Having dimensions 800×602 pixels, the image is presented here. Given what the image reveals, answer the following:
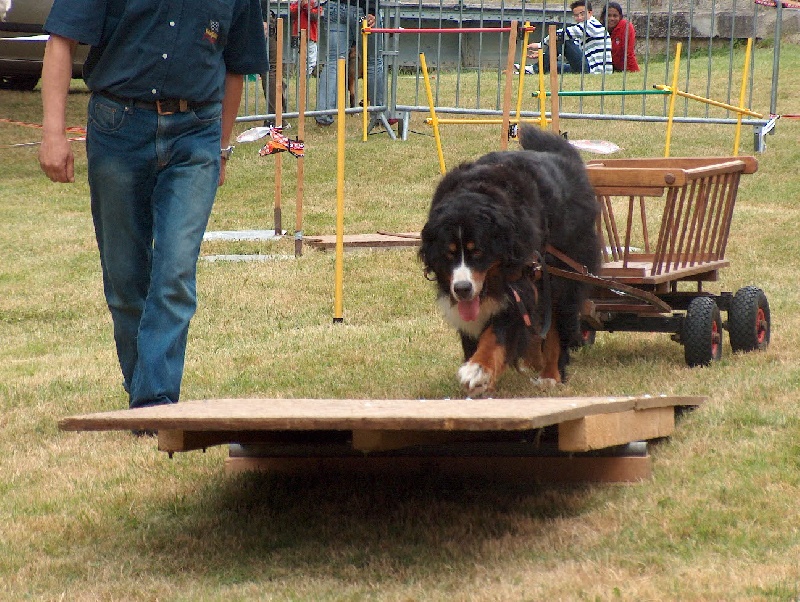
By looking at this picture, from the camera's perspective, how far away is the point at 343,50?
14.9m

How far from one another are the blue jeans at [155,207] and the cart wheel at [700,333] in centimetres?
253

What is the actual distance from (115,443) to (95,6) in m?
1.72

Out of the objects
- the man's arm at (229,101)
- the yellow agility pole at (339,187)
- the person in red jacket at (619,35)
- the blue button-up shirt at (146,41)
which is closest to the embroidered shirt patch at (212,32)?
the blue button-up shirt at (146,41)

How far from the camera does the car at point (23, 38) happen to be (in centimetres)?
1452

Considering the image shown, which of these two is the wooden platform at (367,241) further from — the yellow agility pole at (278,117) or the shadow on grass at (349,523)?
the shadow on grass at (349,523)

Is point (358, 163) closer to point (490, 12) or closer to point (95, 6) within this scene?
point (490, 12)

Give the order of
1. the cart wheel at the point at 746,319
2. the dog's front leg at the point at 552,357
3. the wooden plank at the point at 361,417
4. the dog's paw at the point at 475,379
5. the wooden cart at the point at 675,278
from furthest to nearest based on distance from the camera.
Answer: the cart wheel at the point at 746,319
the wooden cart at the point at 675,278
the dog's front leg at the point at 552,357
the dog's paw at the point at 475,379
the wooden plank at the point at 361,417

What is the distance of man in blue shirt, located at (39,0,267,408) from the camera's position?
430 cm

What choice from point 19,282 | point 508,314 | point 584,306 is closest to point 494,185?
point 508,314

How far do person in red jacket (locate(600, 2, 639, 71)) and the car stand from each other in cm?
681

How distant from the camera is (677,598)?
9.53 ft

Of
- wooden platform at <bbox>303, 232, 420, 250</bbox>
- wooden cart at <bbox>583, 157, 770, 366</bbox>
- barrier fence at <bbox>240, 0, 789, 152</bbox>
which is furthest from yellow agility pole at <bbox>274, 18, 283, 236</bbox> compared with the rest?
wooden cart at <bbox>583, 157, 770, 366</bbox>

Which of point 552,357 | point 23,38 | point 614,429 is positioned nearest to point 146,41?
point 614,429

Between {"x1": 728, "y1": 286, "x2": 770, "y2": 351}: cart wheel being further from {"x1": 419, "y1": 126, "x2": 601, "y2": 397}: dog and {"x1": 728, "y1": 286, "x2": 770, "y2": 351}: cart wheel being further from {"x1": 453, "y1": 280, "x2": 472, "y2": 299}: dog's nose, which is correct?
{"x1": 453, "y1": 280, "x2": 472, "y2": 299}: dog's nose
